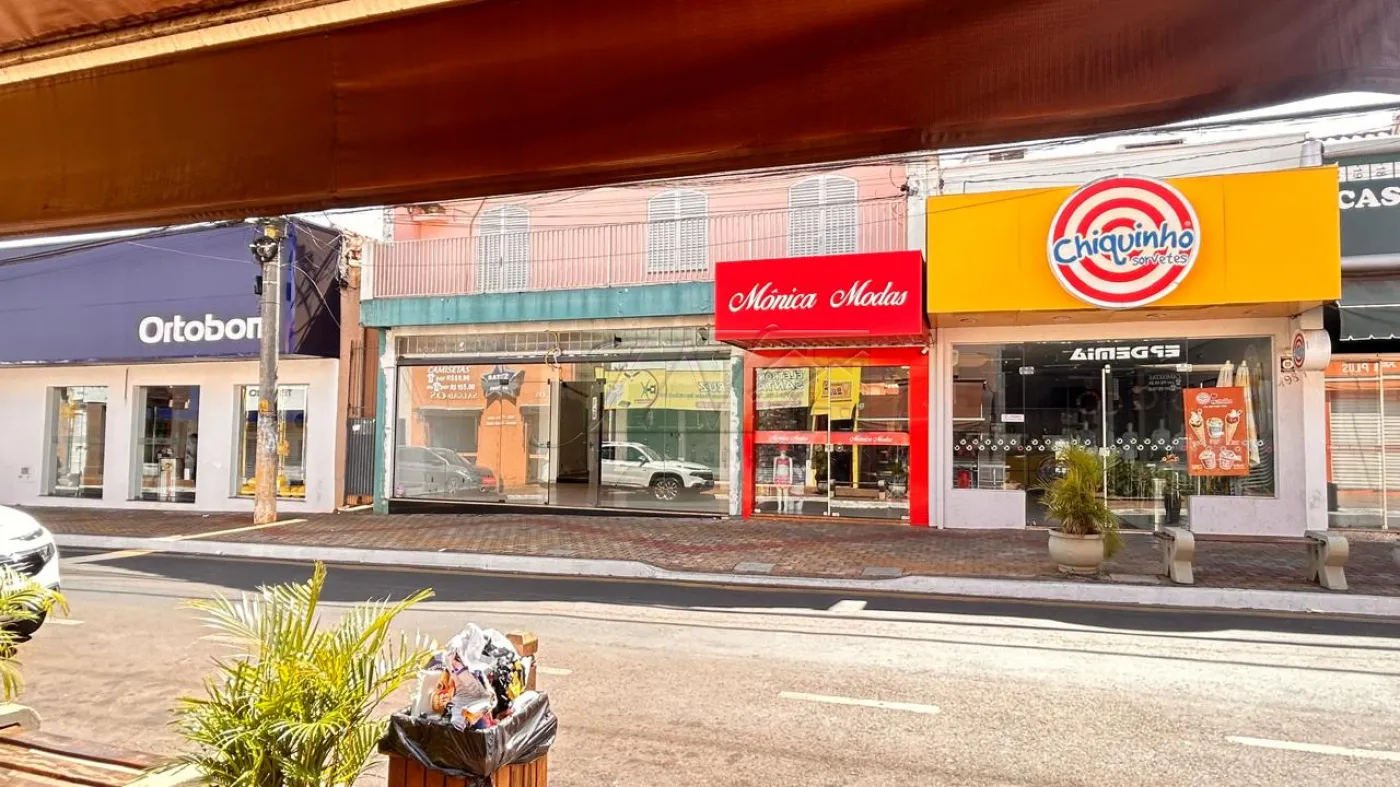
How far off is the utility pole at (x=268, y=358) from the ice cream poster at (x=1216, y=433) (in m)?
15.8

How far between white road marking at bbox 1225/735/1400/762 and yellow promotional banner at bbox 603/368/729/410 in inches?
456

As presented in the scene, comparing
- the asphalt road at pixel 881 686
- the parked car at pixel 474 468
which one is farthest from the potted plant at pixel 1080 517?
the parked car at pixel 474 468

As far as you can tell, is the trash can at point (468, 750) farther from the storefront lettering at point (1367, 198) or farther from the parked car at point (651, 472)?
the storefront lettering at point (1367, 198)

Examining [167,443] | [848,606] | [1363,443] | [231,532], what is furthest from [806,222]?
[167,443]

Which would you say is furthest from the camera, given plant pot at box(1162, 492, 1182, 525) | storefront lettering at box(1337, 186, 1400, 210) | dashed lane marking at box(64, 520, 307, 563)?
plant pot at box(1162, 492, 1182, 525)

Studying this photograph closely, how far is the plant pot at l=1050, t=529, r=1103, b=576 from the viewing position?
994 cm

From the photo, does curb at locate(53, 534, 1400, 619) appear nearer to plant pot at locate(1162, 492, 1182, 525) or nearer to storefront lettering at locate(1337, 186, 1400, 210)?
plant pot at locate(1162, 492, 1182, 525)

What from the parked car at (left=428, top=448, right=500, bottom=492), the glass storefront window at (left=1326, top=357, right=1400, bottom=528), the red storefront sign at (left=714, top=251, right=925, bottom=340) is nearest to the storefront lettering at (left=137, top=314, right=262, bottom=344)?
the parked car at (left=428, top=448, right=500, bottom=492)

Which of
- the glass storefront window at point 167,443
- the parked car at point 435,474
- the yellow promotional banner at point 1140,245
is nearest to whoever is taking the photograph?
the yellow promotional banner at point 1140,245

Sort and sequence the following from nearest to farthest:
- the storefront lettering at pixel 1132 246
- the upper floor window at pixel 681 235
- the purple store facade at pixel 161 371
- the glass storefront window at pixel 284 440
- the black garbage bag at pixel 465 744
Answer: the black garbage bag at pixel 465 744 → the storefront lettering at pixel 1132 246 → the upper floor window at pixel 681 235 → the purple store facade at pixel 161 371 → the glass storefront window at pixel 284 440

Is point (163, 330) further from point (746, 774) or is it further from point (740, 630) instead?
point (746, 774)

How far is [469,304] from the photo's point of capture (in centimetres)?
1723

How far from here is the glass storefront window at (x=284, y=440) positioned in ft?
58.7

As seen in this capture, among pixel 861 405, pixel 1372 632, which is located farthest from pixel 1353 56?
pixel 861 405
